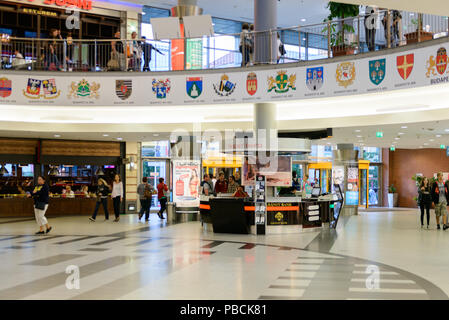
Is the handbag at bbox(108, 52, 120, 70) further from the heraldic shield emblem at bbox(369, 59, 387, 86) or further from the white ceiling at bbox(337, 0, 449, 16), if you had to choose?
the white ceiling at bbox(337, 0, 449, 16)

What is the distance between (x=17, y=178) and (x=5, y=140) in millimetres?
1524

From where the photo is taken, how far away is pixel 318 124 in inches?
686

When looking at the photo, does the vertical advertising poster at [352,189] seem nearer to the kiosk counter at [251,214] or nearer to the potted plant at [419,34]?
the kiosk counter at [251,214]

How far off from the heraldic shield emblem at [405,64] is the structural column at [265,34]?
4.18 m

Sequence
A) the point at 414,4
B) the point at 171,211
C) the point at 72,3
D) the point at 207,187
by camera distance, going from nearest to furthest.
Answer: the point at 414,4 < the point at 207,187 < the point at 171,211 < the point at 72,3

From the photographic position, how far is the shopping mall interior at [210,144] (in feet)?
26.0

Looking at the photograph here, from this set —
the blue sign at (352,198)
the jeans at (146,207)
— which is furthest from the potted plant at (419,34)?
the jeans at (146,207)

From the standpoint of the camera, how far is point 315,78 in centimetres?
1481

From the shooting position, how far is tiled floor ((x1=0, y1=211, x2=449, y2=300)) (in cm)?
670

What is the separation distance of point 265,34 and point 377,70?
4.10 meters

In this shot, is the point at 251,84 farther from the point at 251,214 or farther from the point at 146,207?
the point at 146,207

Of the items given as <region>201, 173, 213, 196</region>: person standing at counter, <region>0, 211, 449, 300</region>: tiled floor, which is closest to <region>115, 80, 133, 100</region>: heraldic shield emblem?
<region>201, 173, 213, 196</region>: person standing at counter

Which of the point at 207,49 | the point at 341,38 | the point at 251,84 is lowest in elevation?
the point at 251,84

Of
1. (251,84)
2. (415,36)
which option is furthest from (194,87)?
(415,36)
